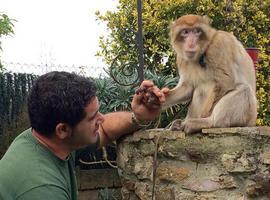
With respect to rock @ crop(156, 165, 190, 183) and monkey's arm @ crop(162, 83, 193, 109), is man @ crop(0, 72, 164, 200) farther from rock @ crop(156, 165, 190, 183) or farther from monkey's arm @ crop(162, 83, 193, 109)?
monkey's arm @ crop(162, 83, 193, 109)

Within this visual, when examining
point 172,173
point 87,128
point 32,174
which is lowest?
point 172,173

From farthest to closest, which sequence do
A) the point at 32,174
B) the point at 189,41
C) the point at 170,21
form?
the point at 170,21 < the point at 189,41 < the point at 32,174

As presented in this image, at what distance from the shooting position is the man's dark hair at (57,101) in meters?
2.35

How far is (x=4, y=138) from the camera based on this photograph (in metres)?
7.43

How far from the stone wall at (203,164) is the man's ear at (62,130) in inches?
79.6

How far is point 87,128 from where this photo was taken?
98.8 inches

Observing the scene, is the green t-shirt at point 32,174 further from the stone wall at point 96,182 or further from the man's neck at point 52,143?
the stone wall at point 96,182

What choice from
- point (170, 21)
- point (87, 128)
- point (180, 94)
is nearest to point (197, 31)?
point (180, 94)

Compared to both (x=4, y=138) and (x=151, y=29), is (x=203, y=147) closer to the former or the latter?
(x=4, y=138)

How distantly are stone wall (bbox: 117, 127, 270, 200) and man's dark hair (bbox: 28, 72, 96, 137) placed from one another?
202 cm

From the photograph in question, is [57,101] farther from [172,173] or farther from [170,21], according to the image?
[170,21]

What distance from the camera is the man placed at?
7.19ft

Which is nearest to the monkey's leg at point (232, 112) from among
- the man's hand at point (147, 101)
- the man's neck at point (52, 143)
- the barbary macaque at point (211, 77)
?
the barbary macaque at point (211, 77)

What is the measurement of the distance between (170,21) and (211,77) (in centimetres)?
363
